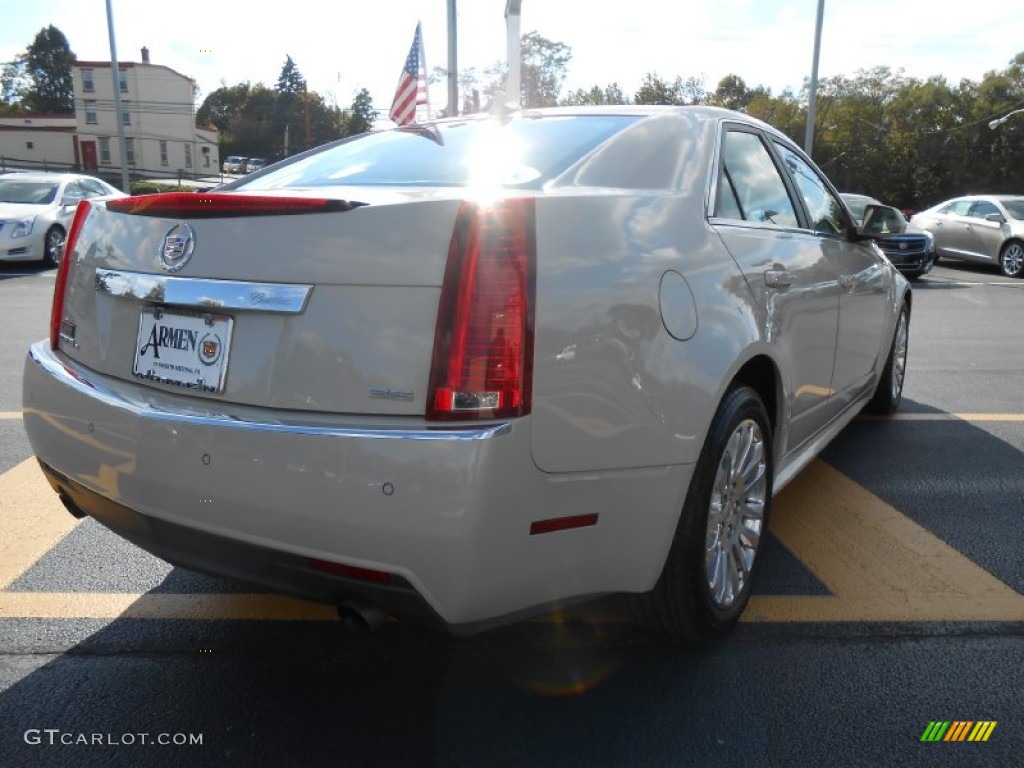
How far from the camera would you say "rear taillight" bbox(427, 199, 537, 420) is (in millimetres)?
2074

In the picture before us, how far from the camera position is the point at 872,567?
3.43 m

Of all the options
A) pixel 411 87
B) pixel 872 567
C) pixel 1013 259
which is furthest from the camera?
pixel 411 87

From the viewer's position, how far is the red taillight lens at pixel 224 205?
223cm

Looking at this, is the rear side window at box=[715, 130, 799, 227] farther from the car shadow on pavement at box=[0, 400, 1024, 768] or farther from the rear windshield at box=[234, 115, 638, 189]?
the car shadow on pavement at box=[0, 400, 1024, 768]

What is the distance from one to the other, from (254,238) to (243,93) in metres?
112

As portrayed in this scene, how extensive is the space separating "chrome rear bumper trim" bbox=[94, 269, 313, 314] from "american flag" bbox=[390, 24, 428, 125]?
14693 millimetres

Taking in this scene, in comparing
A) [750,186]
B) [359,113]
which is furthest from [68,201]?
[359,113]

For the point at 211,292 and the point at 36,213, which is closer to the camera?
the point at 211,292

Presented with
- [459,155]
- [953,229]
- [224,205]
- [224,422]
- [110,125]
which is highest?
[110,125]

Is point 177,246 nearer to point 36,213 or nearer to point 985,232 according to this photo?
point 36,213

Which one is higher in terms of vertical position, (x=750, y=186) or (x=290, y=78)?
(x=290, y=78)

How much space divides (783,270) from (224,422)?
1978 mm

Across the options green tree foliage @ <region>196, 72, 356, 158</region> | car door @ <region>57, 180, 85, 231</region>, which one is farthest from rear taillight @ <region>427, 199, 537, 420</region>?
green tree foliage @ <region>196, 72, 356, 158</region>

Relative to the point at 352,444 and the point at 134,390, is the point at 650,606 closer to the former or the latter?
the point at 352,444
